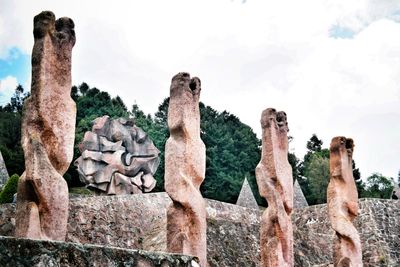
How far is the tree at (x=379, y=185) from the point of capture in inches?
1629

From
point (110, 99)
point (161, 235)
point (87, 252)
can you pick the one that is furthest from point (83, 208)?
point (110, 99)

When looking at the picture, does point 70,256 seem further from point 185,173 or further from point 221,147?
point 221,147

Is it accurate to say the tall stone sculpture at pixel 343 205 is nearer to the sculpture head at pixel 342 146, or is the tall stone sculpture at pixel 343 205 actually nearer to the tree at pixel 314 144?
the sculpture head at pixel 342 146

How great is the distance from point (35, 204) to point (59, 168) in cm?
61

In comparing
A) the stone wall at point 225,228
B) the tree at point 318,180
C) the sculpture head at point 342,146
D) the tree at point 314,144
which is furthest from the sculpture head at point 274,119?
the tree at point 314,144

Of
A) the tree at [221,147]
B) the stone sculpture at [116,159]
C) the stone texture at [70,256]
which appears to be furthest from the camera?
the tree at [221,147]

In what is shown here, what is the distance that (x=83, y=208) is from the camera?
45.5ft

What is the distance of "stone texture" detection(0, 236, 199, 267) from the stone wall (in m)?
8.47

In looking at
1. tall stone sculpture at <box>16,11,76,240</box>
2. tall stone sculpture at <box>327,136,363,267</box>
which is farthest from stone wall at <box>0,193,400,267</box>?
tall stone sculpture at <box>16,11,76,240</box>

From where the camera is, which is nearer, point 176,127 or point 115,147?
point 176,127

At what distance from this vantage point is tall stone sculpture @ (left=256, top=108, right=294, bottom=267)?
10.9 meters

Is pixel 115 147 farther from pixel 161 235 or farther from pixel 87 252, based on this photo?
pixel 87 252

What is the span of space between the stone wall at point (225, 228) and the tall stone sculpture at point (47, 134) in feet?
15.5

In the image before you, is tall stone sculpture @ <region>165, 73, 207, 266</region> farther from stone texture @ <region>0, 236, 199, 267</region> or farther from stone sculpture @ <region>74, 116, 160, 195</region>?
stone sculpture @ <region>74, 116, 160, 195</region>
